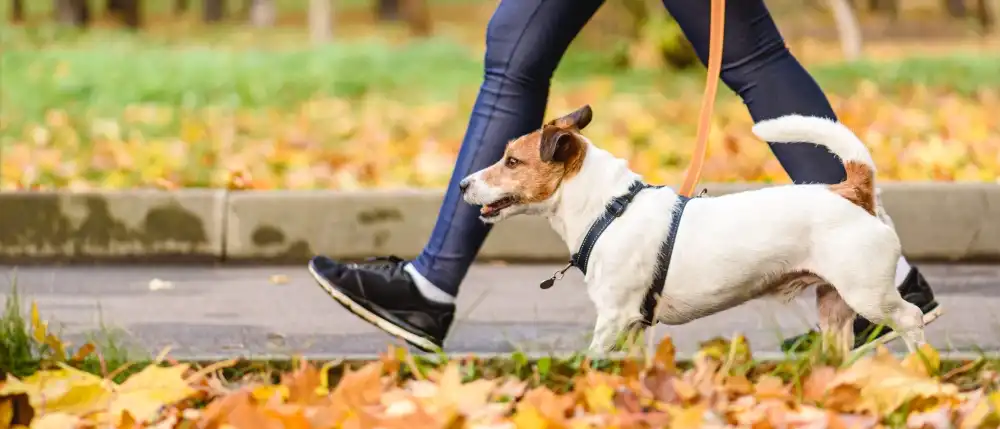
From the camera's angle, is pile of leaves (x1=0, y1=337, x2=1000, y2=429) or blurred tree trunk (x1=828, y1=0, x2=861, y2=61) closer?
pile of leaves (x1=0, y1=337, x2=1000, y2=429)

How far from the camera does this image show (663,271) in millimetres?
3451

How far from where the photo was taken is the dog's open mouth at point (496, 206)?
3572mm

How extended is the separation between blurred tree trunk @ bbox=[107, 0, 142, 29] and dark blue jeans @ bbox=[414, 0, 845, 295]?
18.5m

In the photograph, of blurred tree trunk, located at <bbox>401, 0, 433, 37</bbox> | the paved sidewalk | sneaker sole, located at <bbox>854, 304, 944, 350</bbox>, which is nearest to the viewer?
sneaker sole, located at <bbox>854, 304, 944, 350</bbox>

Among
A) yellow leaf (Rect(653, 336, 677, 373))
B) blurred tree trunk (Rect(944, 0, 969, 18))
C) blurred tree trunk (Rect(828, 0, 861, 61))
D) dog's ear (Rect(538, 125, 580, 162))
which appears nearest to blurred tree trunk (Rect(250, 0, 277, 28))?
blurred tree trunk (Rect(944, 0, 969, 18))

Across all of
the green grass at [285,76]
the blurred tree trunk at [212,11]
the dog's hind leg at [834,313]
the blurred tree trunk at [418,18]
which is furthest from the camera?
the blurred tree trunk at [212,11]

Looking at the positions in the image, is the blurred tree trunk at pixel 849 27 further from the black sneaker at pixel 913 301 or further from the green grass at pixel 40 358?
the green grass at pixel 40 358

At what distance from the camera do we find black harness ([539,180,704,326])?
11.3ft

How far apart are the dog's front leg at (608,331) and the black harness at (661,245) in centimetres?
6

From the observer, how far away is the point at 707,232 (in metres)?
3.42

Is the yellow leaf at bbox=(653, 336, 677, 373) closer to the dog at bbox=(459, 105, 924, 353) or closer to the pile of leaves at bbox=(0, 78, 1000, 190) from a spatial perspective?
the dog at bbox=(459, 105, 924, 353)

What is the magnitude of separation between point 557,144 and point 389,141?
531 centimetres

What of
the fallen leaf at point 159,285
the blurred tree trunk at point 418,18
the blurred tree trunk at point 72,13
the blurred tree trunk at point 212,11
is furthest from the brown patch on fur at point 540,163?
the blurred tree trunk at point 212,11

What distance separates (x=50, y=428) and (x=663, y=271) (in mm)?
1428
